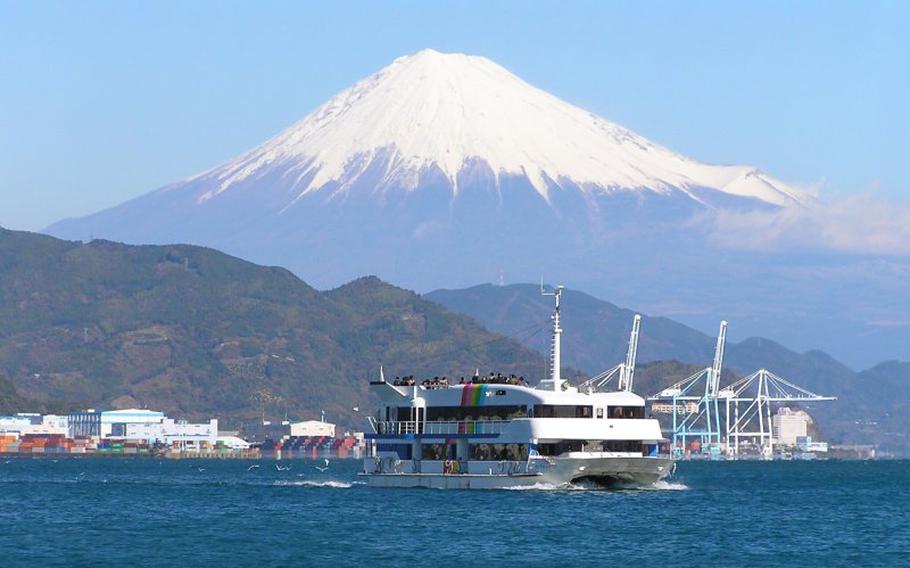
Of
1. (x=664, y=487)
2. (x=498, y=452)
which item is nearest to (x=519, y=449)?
(x=498, y=452)

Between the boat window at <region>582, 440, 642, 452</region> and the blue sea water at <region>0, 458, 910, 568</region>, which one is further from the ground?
the boat window at <region>582, 440, 642, 452</region>

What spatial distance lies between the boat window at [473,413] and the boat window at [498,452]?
1.65 metres

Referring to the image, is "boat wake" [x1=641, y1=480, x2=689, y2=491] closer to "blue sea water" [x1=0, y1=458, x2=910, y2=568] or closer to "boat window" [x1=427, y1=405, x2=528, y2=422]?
"blue sea water" [x1=0, y1=458, x2=910, y2=568]

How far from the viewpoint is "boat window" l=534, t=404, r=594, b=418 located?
380ft

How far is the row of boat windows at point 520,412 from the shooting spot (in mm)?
115875

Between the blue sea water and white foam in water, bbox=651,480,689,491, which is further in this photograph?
white foam in water, bbox=651,480,689,491

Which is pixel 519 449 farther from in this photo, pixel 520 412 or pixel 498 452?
pixel 520 412

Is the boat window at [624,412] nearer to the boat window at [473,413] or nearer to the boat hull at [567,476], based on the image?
the boat hull at [567,476]

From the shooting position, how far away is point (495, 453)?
118562 mm

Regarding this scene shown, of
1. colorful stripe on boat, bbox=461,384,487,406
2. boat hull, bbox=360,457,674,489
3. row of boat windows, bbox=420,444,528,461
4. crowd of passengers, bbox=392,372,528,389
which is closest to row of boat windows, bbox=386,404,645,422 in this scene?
colorful stripe on boat, bbox=461,384,487,406

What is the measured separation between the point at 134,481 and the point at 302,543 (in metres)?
82.5

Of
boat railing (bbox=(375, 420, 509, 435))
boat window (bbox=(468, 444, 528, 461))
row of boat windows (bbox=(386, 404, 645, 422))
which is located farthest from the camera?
boat railing (bbox=(375, 420, 509, 435))

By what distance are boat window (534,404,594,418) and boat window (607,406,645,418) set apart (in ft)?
4.17

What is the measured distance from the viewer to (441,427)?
12212 centimetres
